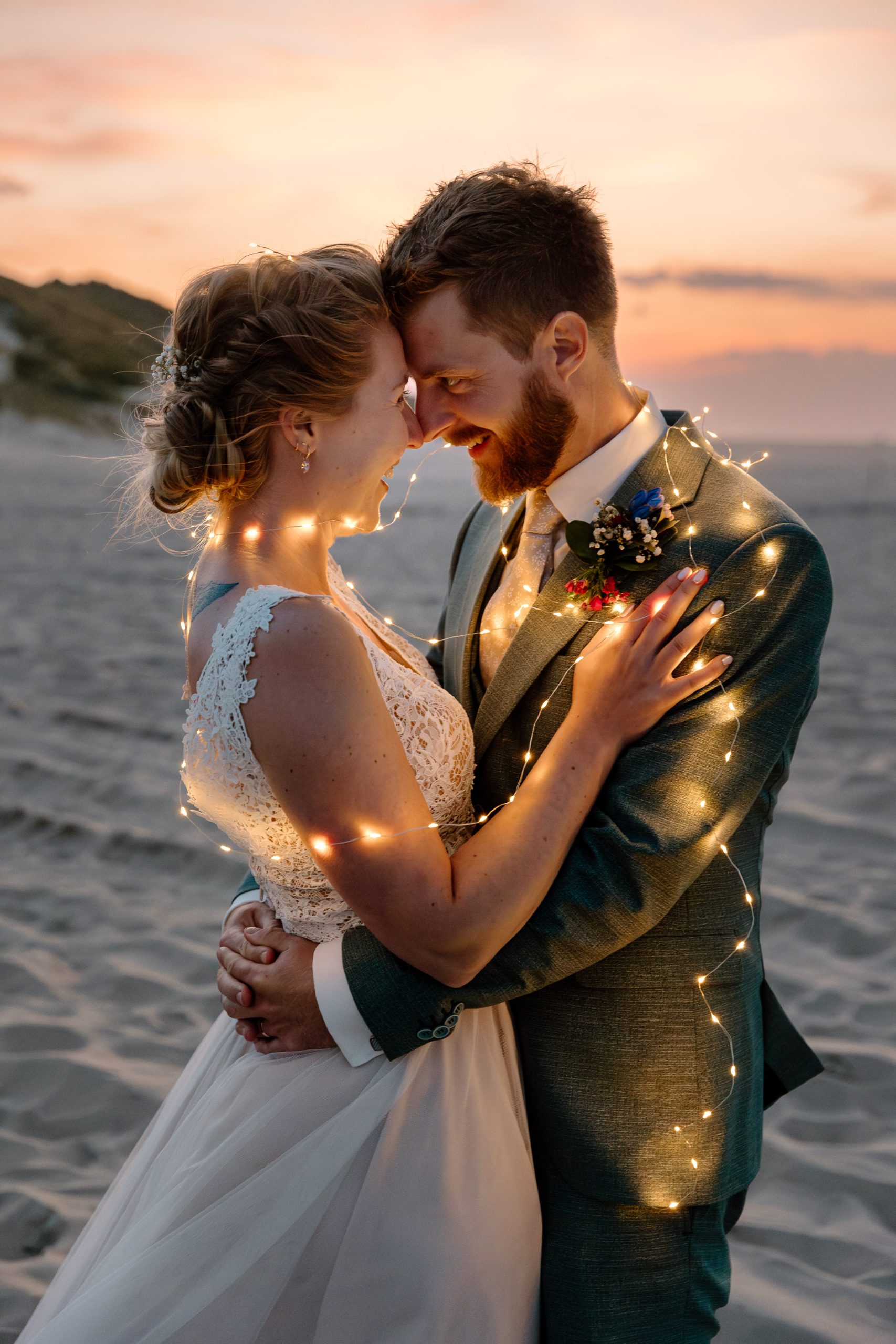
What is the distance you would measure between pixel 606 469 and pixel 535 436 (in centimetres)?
16

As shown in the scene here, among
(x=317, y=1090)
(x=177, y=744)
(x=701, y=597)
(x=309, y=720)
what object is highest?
(x=701, y=597)

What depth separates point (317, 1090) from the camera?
1955 millimetres

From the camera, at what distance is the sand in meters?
2.90

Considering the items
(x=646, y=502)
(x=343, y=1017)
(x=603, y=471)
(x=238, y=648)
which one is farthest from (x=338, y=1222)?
(x=603, y=471)

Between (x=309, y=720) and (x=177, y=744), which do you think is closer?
(x=309, y=720)

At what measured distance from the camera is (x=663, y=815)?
1886 millimetres

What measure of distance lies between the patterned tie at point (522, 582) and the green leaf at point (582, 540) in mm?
225

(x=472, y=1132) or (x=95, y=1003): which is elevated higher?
(x=472, y=1132)

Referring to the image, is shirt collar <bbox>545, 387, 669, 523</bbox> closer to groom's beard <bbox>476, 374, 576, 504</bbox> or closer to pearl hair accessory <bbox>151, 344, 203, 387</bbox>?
groom's beard <bbox>476, 374, 576, 504</bbox>

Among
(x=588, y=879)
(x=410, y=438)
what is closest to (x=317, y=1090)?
(x=588, y=879)

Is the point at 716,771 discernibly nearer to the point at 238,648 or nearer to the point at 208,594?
the point at 238,648

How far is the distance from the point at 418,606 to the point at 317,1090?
385 inches

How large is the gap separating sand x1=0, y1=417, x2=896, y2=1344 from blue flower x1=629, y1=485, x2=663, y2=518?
0.89 metres

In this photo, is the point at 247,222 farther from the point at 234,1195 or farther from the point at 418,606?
the point at 418,606
